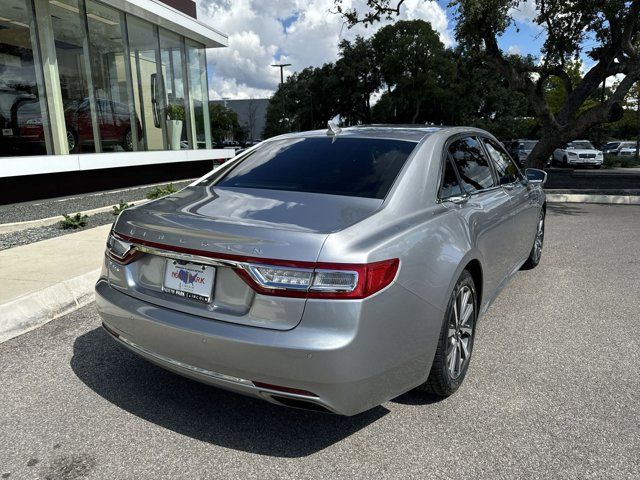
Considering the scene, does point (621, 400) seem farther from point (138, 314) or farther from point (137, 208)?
point (137, 208)

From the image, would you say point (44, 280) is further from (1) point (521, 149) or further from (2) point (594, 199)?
(1) point (521, 149)

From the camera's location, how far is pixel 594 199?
12.0m

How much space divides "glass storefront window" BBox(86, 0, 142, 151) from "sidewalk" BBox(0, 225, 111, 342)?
6765 mm

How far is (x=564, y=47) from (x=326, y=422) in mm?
15050

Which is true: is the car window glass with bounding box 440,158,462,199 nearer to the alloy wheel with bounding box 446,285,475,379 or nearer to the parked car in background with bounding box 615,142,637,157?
the alloy wheel with bounding box 446,285,475,379

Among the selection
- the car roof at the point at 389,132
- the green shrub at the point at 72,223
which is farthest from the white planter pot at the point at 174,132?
the car roof at the point at 389,132

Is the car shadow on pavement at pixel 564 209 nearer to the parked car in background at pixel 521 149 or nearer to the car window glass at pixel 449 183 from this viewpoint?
the car window glass at pixel 449 183

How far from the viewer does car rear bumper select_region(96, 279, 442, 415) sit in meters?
2.26

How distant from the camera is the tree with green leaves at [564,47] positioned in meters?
12.4

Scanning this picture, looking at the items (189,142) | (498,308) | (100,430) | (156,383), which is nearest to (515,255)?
(498,308)

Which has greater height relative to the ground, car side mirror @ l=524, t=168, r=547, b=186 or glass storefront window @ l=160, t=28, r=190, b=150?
glass storefront window @ l=160, t=28, r=190, b=150

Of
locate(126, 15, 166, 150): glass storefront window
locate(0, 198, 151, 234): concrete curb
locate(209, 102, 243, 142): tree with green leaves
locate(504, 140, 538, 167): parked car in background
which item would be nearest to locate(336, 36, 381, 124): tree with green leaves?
locate(504, 140, 538, 167): parked car in background

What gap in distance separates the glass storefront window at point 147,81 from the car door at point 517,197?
463 inches

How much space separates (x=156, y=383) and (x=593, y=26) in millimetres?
15174
